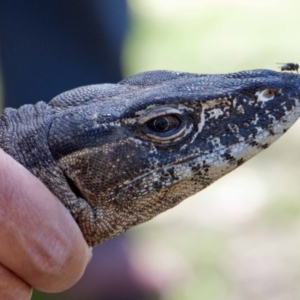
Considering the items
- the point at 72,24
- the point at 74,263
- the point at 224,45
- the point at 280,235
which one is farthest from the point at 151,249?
the point at 224,45

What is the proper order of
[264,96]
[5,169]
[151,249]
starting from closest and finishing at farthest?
[5,169] → [264,96] → [151,249]

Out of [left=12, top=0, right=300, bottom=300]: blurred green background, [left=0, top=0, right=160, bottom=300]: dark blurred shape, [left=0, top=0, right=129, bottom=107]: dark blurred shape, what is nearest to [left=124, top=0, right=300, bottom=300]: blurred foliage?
[left=12, top=0, right=300, bottom=300]: blurred green background

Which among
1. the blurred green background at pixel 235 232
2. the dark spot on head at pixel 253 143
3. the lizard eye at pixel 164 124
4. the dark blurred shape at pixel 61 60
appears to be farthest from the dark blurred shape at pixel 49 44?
the dark spot on head at pixel 253 143

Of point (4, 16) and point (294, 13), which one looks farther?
point (294, 13)

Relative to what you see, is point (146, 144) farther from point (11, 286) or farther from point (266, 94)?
point (11, 286)

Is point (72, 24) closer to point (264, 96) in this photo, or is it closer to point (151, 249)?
point (151, 249)

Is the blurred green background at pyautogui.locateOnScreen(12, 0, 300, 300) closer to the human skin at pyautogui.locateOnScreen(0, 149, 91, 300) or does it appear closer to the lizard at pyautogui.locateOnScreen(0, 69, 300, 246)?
the human skin at pyautogui.locateOnScreen(0, 149, 91, 300)
